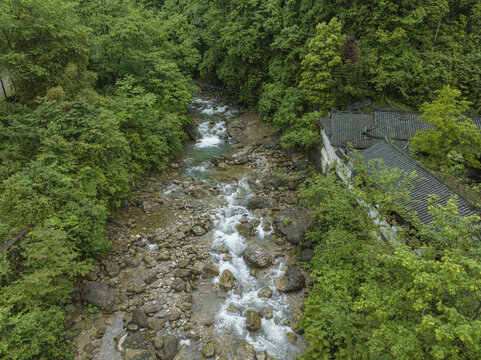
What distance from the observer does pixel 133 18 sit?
24.6 m

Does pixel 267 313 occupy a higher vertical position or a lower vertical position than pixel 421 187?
lower

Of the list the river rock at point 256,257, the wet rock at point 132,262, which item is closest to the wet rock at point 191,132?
the wet rock at point 132,262

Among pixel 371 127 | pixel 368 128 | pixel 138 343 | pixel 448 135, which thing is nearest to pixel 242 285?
pixel 138 343

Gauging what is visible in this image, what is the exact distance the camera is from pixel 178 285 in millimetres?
14578

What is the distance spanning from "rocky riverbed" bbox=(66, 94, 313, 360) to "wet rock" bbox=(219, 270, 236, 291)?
0.19ft

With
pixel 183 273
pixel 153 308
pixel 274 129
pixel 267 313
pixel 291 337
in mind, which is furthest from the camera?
pixel 274 129

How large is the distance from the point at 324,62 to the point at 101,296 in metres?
23.8

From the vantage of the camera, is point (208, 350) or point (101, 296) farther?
point (101, 296)

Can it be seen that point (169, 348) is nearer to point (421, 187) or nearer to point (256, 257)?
point (256, 257)

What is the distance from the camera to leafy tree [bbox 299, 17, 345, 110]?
2353cm

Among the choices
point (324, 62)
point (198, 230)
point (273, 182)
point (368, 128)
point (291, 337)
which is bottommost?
point (291, 337)

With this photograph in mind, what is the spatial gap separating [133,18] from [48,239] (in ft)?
70.8

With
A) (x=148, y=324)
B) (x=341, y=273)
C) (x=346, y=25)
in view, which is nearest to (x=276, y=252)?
(x=341, y=273)

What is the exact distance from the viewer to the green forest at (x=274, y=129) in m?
8.77
